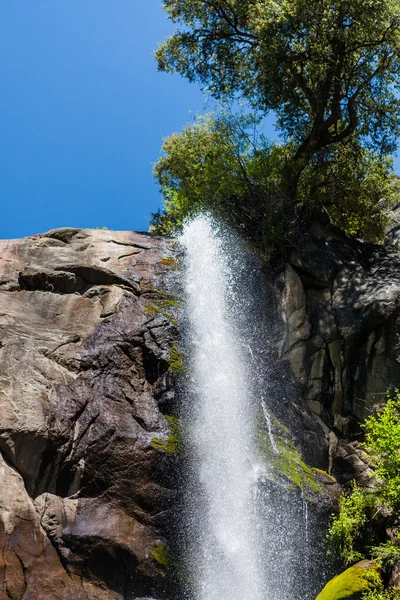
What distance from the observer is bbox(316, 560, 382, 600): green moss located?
10.4 meters

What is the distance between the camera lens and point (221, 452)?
13.2 m

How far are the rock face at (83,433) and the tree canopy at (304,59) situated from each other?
10.7 meters

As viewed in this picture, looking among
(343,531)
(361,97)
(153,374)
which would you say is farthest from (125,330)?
(361,97)

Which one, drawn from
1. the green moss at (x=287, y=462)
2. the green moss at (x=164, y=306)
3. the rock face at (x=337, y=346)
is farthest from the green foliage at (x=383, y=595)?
the green moss at (x=164, y=306)

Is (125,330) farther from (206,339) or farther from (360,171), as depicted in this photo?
(360,171)

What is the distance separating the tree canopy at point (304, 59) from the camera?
2009 cm

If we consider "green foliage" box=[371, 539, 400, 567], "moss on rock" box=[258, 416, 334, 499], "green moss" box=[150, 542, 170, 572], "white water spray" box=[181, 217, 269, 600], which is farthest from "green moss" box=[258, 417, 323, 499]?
"green moss" box=[150, 542, 170, 572]

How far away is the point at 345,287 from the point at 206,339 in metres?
5.30

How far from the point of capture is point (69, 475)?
38.6 ft

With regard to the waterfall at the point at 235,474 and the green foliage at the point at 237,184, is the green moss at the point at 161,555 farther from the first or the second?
the green foliage at the point at 237,184

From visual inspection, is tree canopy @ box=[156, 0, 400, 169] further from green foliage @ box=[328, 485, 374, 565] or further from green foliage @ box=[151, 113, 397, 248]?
green foliage @ box=[328, 485, 374, 565]

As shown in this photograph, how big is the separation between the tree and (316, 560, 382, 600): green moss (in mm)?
13971

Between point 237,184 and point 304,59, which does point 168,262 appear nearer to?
point 237,184

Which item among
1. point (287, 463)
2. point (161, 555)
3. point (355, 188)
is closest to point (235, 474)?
point (287, 463)
